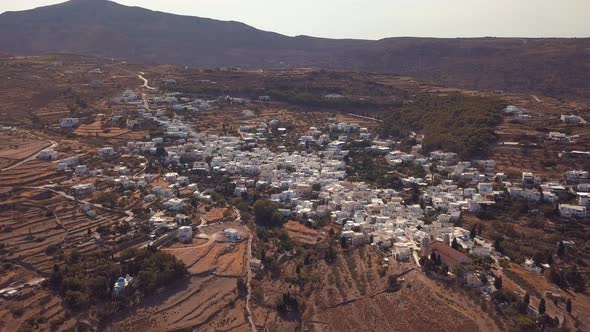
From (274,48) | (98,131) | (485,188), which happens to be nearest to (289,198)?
(485,188)

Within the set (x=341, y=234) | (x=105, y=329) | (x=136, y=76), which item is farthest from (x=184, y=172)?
(x=136, y=76)

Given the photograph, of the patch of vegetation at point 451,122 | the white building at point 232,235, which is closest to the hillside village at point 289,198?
the white building at point 232,235

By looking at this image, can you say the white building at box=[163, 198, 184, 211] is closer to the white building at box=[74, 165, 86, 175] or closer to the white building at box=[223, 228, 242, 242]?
the white building at box=[223, 228, 242, 242]

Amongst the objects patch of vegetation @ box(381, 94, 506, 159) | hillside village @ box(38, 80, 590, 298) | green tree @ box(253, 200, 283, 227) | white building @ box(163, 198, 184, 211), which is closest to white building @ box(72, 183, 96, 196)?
hillside village @ box(38, 80, 590, 298)

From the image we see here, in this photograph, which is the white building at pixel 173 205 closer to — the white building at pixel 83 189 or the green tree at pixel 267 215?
the green tree at pixel 267 215

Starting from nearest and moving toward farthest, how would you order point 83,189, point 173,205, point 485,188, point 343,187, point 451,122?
point 173,205, point 83,189, point 485,188, point 343,187, point 451,122

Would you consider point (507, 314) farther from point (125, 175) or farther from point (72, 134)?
point (72, 134)

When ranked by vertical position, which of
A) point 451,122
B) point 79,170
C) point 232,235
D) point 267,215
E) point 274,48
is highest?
point 451,122

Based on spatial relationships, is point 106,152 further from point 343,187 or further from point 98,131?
point 343,187

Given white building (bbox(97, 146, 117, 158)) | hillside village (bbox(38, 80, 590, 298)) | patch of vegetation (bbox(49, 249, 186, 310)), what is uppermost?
white building (bbox(97, 146, 117, 158))

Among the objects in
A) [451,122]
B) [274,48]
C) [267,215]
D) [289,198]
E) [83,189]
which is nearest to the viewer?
[267,215]
